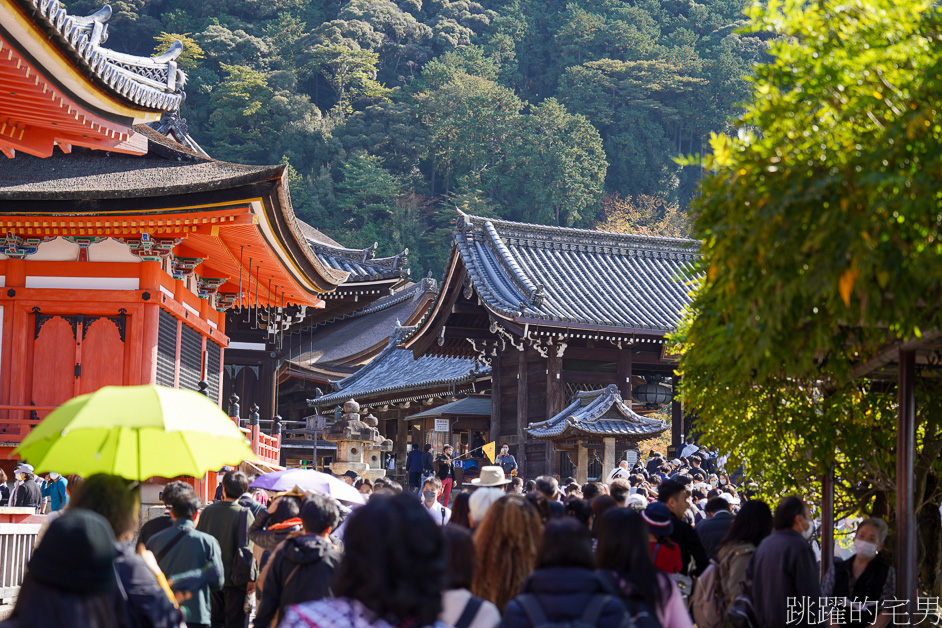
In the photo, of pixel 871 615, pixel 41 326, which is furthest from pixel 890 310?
pixel 41 326

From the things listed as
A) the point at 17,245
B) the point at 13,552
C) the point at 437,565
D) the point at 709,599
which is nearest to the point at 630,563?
the point at 437,565

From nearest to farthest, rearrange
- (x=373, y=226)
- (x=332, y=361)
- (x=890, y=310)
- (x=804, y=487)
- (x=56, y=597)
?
(x=56, y=597) → (x=890, y=310) → (x=804, y=487) → (x=332, y=361) → (x=373, y=226)

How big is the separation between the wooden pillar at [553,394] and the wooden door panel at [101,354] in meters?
8.57

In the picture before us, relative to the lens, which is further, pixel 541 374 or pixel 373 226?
pixel 373 226

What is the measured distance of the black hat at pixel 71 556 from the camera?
3.26 m

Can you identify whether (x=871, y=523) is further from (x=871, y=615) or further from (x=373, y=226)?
(x=373, y=226)

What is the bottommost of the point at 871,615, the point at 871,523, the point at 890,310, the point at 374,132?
the point at 871,615

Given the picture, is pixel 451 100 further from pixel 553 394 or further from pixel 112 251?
pixel 112 251

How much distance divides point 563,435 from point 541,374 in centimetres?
285

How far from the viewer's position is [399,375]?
29.8 metres

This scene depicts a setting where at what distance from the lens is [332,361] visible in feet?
114

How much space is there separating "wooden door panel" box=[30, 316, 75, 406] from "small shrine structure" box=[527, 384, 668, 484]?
8.21 metres

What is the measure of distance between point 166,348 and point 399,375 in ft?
47.2

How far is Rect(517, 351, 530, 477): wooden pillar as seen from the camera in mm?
21172
